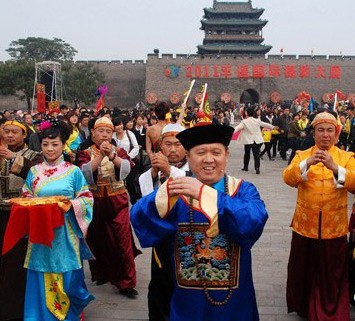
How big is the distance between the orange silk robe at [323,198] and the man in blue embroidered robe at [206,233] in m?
1.06

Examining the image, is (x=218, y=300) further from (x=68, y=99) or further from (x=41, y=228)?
(x=68, y=99)

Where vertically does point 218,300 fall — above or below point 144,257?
above

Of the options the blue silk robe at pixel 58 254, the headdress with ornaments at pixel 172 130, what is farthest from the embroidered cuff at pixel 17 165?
the headdress with ornaments at pixel 172 130

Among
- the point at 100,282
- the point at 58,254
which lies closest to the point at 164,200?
the point at 58,254

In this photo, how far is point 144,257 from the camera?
4.61 m

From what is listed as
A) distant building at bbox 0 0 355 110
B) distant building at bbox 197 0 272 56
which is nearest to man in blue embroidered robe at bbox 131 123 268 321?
distant building at bbox 0 0 355 110

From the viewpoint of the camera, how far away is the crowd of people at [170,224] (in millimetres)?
1802

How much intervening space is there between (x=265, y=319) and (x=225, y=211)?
5.94 feet

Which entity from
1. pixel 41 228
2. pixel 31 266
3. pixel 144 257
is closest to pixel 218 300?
pixel 41 228

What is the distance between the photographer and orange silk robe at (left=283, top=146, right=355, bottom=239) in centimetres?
287

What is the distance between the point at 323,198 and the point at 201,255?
49.8 inches

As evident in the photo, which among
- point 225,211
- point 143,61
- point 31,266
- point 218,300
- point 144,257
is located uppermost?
point 143,61

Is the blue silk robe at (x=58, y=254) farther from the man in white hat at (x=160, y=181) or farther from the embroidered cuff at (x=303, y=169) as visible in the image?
the embroidered cuff at (x=303, y=169)

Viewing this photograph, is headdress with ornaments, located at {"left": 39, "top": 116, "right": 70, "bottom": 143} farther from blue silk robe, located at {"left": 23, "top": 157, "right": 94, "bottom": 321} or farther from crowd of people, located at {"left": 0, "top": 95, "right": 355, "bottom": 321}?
blue silk robe, located at {"left": 23, "top": 157, "right": 94, "bottom": 321}
